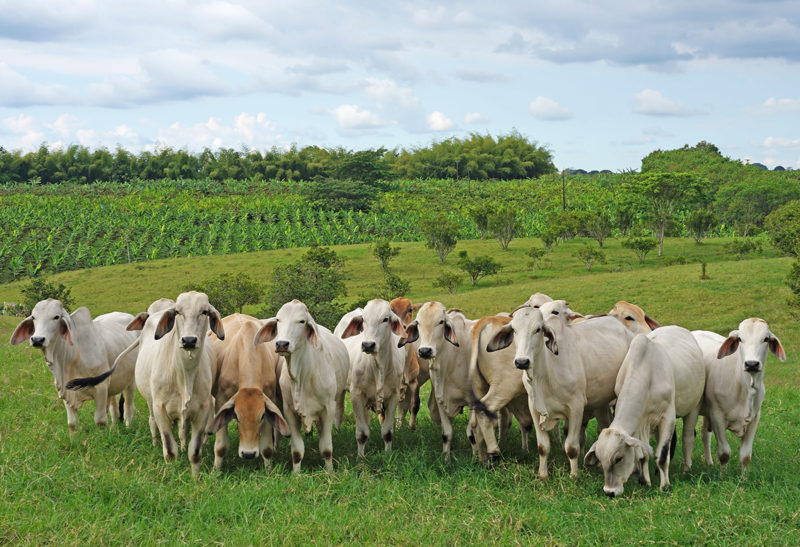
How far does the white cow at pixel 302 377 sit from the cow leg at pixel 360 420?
2.10 ft

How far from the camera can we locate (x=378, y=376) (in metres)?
8.50

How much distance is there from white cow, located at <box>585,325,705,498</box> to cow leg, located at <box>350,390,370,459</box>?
2.59m

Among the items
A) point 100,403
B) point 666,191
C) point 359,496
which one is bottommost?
point 359,496

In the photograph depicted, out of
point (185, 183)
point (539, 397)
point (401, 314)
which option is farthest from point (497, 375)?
point (185, 183)

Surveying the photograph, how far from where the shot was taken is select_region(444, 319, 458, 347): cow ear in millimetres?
8156

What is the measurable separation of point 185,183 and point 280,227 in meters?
22.3

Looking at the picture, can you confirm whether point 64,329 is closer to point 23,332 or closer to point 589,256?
point 23,332

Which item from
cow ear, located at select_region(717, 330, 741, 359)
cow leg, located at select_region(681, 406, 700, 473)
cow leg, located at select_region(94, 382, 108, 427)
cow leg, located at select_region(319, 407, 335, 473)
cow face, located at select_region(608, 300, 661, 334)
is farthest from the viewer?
cow face, located at select_region(608, 300, 661, 334)

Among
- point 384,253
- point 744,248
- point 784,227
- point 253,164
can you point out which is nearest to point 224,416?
point 384,253

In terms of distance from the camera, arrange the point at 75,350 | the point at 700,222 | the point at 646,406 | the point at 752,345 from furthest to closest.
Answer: the point at 700,222 → the point at 75,350 → the point at 752,345 → the point at 646,406

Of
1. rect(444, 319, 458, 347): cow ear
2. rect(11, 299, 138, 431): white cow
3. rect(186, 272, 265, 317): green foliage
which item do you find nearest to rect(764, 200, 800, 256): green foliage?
rect(186, 272, 265, 317): green foliage

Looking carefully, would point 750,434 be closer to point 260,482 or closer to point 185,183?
point 260,482

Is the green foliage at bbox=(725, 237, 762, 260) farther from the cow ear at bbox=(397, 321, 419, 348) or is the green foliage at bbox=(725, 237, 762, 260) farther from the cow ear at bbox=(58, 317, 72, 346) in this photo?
the cow ear at bbox=(58, 317, 72, 346)

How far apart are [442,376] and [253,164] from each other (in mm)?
79262
